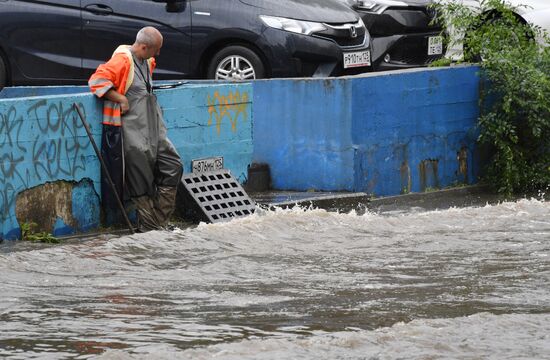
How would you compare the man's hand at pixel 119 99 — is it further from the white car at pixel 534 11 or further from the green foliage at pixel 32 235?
the white car at pixel 534 11

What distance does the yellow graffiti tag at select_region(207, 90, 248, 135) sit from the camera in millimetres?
14117

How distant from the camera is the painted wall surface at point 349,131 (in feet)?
48.8

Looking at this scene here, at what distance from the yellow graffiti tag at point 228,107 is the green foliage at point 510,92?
3062 millimetres

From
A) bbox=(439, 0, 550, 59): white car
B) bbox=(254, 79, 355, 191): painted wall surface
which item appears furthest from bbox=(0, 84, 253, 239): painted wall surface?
bbox=(439, 0, 550, 59): white car

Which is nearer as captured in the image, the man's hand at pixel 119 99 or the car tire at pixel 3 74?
the man's hand at pixel 119 99

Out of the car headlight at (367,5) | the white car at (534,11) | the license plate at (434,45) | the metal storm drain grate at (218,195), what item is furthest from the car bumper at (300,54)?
the metal storm drain grate at (218,195)

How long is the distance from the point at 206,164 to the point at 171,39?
248cm

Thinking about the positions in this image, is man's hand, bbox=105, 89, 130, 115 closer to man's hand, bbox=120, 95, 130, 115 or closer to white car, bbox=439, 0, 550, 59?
man's hand, bbox=120, 95, 130, 115

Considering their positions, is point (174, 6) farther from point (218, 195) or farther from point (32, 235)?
point (32, 235)

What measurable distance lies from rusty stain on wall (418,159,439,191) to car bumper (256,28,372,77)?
60.6 inches

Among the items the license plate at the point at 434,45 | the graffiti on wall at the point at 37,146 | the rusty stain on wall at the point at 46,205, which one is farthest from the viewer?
the license plate at the point at 434,45

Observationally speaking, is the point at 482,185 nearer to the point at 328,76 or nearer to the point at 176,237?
the point at 328,76

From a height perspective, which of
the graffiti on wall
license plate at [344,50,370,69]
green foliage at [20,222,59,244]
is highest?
Answer: license plate at [344,50,370,69]

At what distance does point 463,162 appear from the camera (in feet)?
53.7
